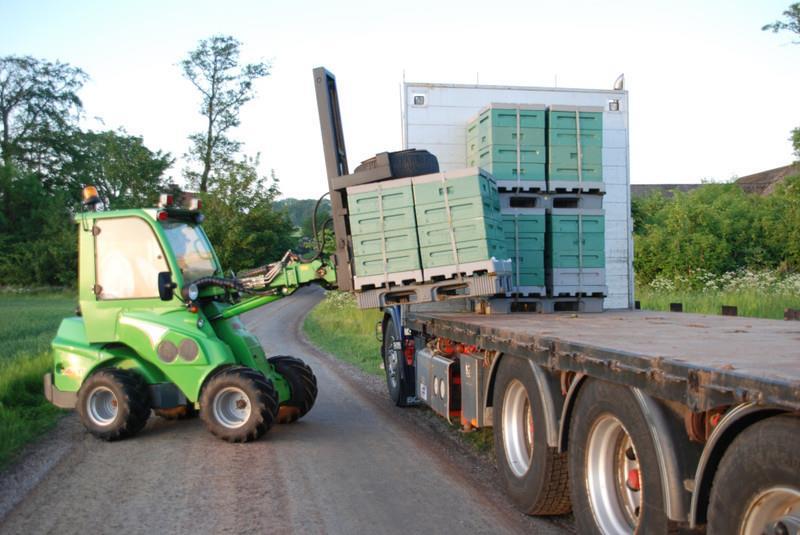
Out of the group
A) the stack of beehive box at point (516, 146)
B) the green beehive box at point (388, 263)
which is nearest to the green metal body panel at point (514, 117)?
the stack of beehive box at point (516, 146)

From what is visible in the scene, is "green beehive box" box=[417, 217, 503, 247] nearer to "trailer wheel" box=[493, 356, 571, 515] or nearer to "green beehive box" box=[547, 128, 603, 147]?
"green beehive box" box=[547, 128, 603, 147]

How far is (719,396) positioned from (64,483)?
5746 mm

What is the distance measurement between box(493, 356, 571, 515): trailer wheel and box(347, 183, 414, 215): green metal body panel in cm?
233

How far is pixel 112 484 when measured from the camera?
6816 mm

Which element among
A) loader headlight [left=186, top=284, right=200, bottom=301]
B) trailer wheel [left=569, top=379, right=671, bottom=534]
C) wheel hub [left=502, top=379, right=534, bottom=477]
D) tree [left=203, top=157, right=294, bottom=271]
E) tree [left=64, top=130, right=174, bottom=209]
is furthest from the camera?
tree [left=64, top=130, right=174, bottom=209]

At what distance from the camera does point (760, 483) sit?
3.14 meters

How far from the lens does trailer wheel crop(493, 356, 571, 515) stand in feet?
18.3

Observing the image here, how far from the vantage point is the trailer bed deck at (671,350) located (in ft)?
10.7

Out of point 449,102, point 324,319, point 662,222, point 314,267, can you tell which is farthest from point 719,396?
point 662,222

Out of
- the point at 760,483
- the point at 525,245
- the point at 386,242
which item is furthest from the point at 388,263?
the point at 760,483

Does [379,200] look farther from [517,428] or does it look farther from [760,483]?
[760,483]

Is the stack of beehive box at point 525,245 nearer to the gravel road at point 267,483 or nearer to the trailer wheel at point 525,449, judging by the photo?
the gravel road at point 267,483

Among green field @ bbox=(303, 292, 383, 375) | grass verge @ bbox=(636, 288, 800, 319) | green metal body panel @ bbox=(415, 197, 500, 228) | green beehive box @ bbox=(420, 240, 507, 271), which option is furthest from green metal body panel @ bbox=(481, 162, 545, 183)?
green field @ bbox=(303, 292, 383, 375)

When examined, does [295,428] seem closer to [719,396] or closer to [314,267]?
[314,267]
